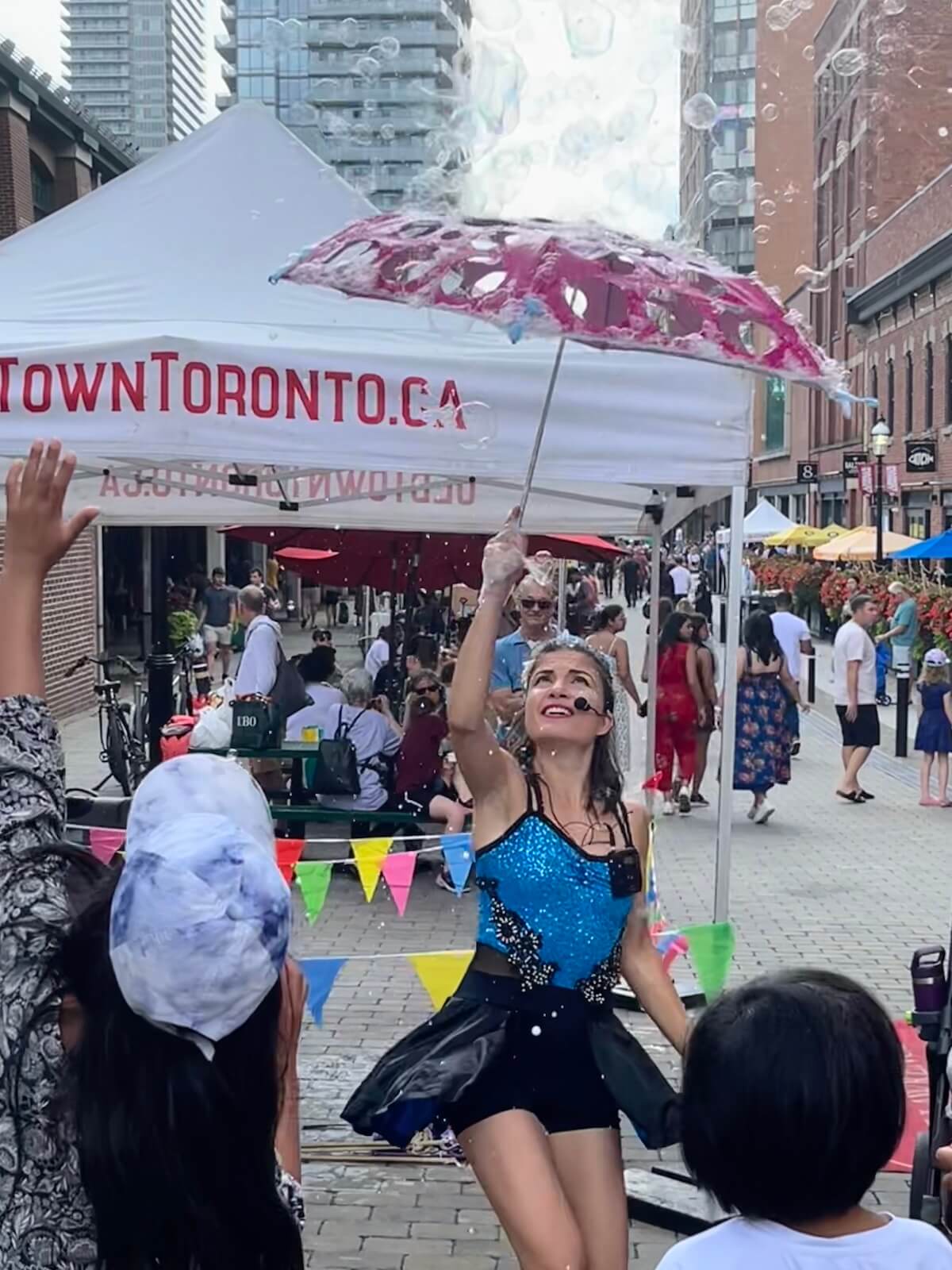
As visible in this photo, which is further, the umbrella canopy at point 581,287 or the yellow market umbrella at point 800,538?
the yellow market umbrella at point 800,538

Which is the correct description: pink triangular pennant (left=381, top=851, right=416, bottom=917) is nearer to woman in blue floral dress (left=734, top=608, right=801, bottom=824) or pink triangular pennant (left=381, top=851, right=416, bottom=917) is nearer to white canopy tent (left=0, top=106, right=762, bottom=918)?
white canopy tent (left=0, top=106, right=762, bottom=918)

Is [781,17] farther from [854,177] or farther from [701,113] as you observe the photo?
[854,177]

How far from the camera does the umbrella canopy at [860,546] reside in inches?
1101

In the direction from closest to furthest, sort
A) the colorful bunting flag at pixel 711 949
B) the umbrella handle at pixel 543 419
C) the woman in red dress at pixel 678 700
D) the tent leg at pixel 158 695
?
the umbrella handle at pixel 543 419 → the colorful bunting flag at pixel 711 949 → the tent leg at pixel 158 695 → the woman in red dress at pixel 678 700

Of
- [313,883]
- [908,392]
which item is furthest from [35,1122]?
[908,392]

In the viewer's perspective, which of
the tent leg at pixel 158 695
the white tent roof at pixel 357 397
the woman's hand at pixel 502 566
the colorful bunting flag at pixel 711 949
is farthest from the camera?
the tent leg at pixel 158 695

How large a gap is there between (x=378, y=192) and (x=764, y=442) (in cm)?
6270

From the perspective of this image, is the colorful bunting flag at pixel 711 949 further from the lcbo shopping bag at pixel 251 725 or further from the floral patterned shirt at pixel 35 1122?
the lcbo shopping bag at pixel 251 725

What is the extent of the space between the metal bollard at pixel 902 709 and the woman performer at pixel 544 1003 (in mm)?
12443

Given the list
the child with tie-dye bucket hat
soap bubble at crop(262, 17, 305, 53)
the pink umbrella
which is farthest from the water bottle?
soap bubble at crop(262, 17, 305, 53)

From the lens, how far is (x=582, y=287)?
3572 millimetres

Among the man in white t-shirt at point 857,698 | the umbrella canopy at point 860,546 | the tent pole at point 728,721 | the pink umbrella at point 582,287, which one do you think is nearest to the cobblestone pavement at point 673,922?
the man in white t-shirt at point 857,698

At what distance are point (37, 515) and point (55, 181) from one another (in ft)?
68.8

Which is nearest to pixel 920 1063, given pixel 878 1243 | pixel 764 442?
pixel 878 1243
